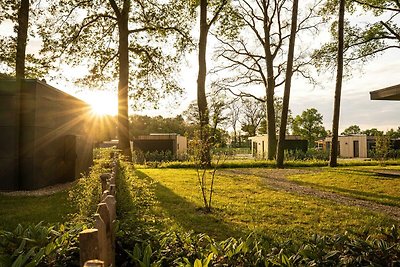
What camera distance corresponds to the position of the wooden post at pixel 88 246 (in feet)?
5.53

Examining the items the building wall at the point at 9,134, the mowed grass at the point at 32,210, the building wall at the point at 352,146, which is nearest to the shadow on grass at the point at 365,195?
the mowed grass at the point at 32,210

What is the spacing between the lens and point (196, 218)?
22.3 ft

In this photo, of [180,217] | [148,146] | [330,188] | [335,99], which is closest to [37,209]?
[180,217]

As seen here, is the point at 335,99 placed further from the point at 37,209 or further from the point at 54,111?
the point at 37,209

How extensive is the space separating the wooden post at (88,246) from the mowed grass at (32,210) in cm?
456

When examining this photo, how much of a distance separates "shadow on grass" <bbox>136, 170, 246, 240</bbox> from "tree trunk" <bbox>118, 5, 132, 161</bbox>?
10.4m

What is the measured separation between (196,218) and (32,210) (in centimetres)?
362

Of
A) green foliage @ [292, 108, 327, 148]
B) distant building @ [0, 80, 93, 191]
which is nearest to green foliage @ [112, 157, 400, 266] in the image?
distant building @ [0, 80, 93, 191]

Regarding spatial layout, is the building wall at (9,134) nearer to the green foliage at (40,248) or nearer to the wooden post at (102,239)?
the green foliage at (40,248)

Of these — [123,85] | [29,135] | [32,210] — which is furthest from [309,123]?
[32,210]

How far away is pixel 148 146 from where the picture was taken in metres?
30.1

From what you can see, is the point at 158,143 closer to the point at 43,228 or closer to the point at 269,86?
the point at 269,86

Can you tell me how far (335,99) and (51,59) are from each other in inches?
627

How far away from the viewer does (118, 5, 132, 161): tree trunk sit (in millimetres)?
19109
